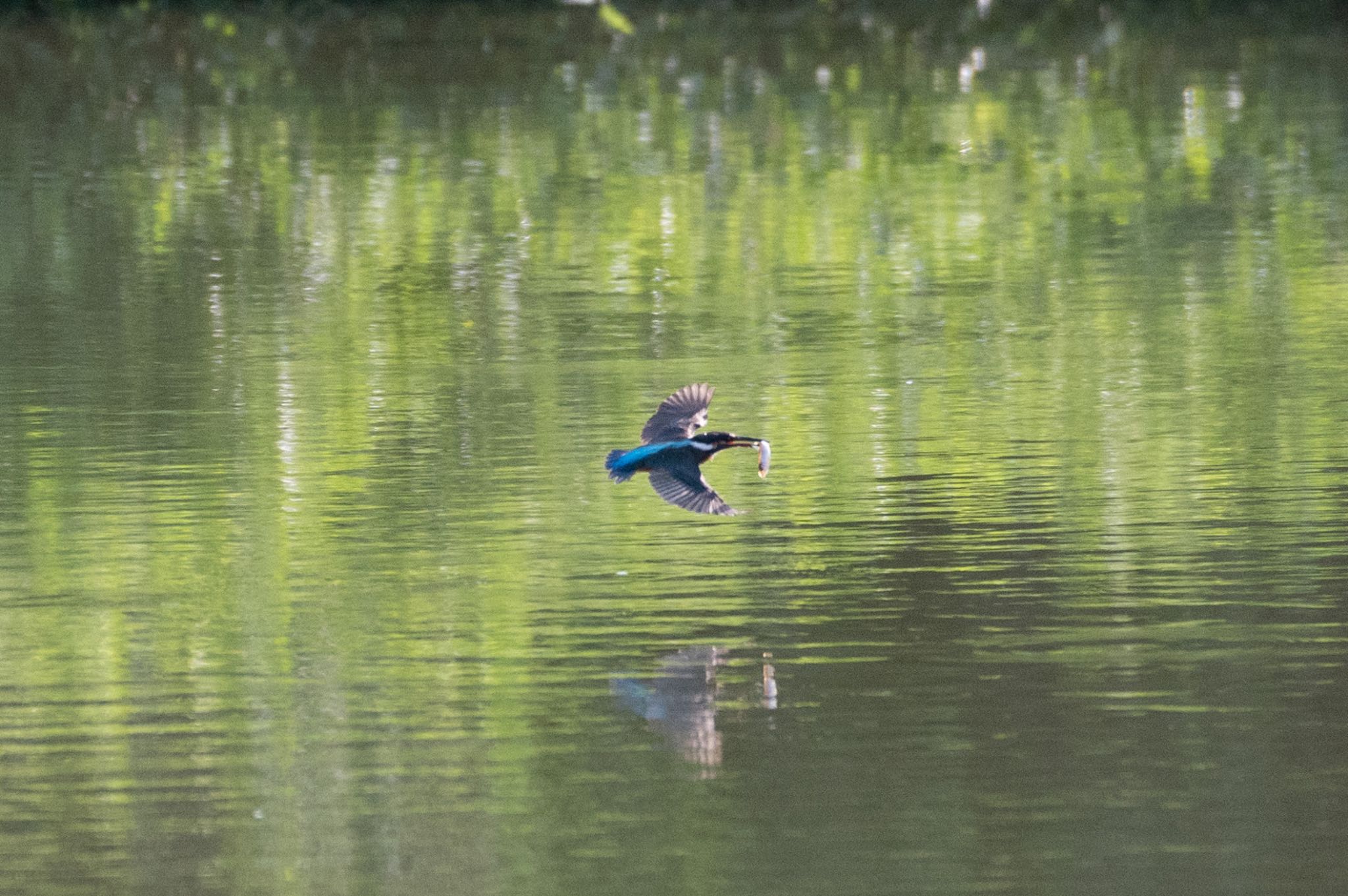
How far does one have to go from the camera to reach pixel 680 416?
8.84 m

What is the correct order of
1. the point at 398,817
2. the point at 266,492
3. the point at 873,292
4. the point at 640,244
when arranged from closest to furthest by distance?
the point at 398,817 → the point at 266,492 → the point at 873,292 → the point at 640,244

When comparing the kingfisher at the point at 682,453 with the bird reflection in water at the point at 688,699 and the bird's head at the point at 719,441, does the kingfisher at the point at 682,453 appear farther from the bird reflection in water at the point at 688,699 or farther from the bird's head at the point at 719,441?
the bird reflection in water at the point at 688,699

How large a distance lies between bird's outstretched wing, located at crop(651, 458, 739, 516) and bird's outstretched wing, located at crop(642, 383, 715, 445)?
8.0 inches

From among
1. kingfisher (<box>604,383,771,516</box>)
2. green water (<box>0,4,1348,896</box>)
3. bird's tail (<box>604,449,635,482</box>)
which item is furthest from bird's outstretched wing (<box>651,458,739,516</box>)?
green water (<box>0,4,1348,896</box>)

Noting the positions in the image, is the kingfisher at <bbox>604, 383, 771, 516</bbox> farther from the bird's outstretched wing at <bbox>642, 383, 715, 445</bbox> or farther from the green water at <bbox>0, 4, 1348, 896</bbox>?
the green water at <bbox>0, 4, 1348, 896</bbox>

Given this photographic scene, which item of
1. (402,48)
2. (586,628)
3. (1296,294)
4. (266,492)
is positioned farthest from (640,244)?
(402,48)

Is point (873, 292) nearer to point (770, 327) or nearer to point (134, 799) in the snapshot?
point (770, 327)

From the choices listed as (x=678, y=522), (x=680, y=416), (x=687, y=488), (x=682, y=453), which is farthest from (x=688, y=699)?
(x=678, y=522)

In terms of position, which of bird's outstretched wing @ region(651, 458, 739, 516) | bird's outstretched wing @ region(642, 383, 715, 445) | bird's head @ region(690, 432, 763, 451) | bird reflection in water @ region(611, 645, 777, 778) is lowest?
bird reflection in water @ region(611, 645, 777, 778)

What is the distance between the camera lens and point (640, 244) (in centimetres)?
1700

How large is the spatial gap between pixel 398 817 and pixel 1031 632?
7.41ft

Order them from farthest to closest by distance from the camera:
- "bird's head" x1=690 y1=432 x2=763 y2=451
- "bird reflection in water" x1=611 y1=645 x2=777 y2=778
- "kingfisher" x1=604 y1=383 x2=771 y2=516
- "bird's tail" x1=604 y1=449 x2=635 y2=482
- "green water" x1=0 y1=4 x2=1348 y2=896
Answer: "bird's tail" x1=604 y1=449 x2=635 y2=482 < "kingfisher" x1=604 y1=383 x2=771 y2=516 < "bird's head" x1=690 y1=432 x2=763 y2=451 < "bird reflection in water" x1=611 y1=645 x2=777 y2=778 < "green water" x1=0 y1=4 x2=1348 y2=896

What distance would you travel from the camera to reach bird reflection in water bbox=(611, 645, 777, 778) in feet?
24.1

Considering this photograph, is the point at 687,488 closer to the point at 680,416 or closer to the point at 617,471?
the point at 617,471
